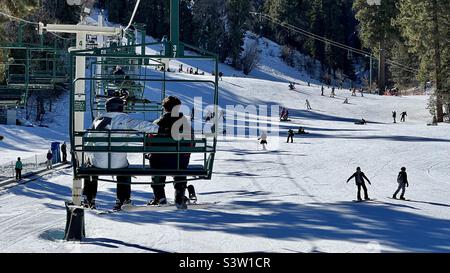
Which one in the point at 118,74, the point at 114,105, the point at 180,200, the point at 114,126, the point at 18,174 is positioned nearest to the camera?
the point at 114,126

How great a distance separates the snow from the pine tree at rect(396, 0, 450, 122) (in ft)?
26.1

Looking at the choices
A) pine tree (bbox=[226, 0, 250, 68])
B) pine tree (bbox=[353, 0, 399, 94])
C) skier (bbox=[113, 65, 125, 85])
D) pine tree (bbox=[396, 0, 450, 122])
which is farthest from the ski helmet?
pine tree (bbox=[226, 0, 250, 68])

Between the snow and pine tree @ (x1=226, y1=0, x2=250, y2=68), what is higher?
pine tree @ (x1=226, y1=0, x2=250, y2=68)

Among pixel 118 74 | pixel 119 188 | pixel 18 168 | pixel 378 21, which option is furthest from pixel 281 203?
pixel 378 21

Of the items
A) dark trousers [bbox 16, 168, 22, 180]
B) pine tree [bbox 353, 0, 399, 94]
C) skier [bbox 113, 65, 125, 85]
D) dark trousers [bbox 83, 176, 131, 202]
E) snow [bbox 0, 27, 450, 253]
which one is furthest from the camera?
pine tree [bbox 353, 0, 399, 94]

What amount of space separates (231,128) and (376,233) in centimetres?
3083

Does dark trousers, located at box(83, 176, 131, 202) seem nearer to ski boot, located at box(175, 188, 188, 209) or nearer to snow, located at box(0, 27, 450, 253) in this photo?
ski boot, located at box(175, 188, 188, 209)

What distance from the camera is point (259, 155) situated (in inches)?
1350

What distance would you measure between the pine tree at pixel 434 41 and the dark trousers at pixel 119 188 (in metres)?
43.4

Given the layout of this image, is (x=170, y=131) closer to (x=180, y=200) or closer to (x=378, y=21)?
(x=180, y=200)

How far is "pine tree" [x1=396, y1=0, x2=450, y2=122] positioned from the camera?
52.0 m

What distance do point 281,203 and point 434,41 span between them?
35.7 meters

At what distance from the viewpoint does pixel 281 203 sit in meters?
20.5

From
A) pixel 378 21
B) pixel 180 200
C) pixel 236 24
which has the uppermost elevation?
pixel 236 24
